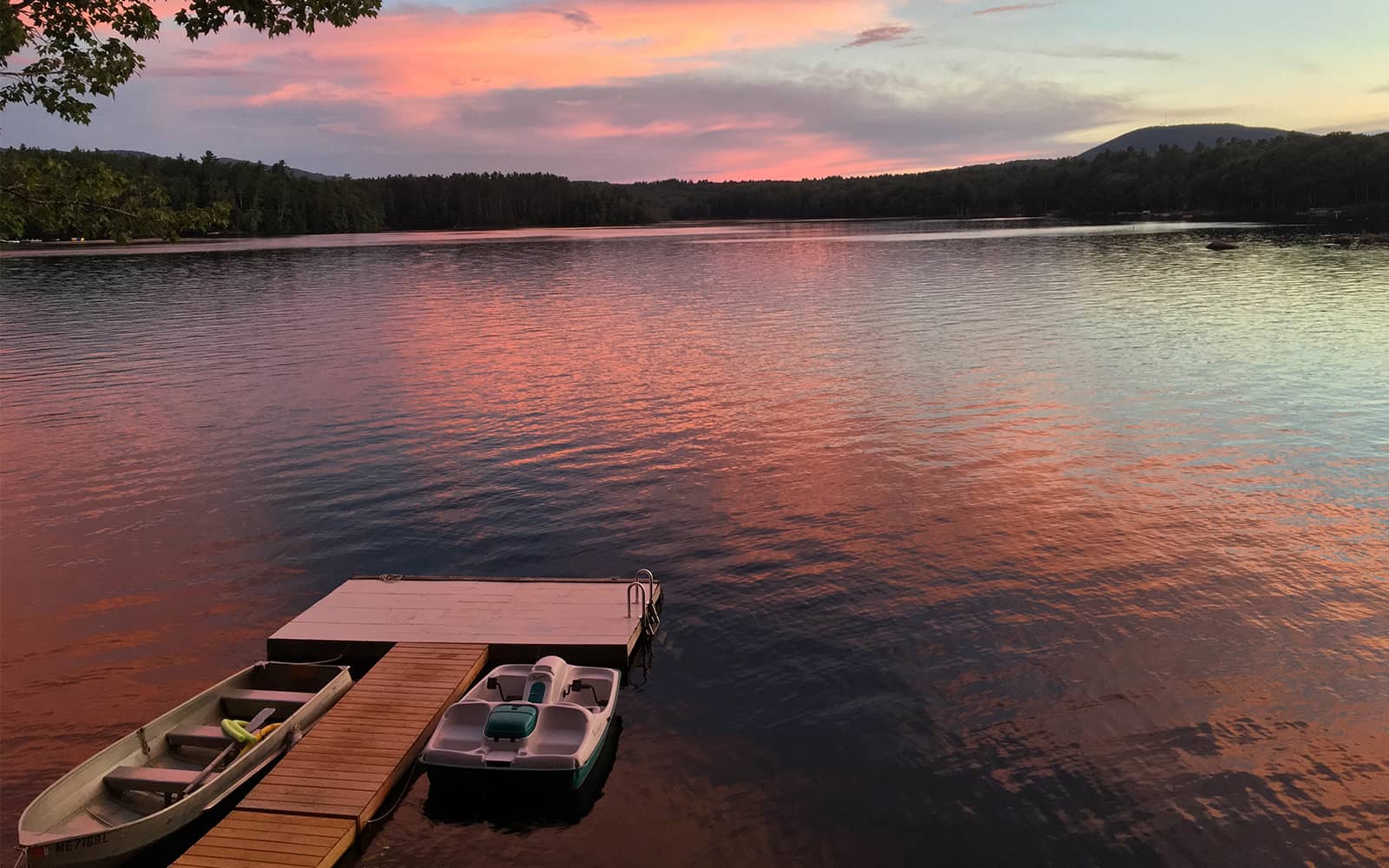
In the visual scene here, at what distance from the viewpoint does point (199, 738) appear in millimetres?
17141

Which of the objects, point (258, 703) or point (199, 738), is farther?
point (258, 703)

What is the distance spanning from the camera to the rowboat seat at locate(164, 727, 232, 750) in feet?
56.2

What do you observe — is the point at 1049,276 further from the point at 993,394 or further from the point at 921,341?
the point at 993,394

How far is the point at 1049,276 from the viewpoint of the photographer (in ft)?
366

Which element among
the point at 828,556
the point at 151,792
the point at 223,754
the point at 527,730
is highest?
the point at 828,556

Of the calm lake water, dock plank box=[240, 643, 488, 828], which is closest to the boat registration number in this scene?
the calm lake water

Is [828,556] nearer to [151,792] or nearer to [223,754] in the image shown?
[223,754]

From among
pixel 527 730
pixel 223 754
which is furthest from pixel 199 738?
pixel 527 730

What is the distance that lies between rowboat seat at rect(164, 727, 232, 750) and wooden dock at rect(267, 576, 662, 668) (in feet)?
13.9

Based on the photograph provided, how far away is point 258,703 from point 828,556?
16293 mm

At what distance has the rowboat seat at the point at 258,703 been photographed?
60.8 ft

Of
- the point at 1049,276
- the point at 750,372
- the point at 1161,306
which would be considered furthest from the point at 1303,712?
the point at 1049,276

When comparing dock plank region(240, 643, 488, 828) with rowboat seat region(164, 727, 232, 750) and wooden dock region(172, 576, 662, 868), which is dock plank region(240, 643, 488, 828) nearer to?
wooden dock region(172, 576, 662, 868)

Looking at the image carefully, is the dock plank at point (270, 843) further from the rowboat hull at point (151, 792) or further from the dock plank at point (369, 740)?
the rowboat hull at point (151, 792)
